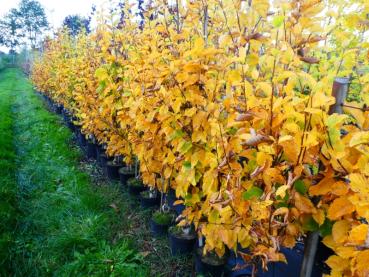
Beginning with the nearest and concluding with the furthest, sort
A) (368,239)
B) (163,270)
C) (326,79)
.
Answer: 1. (368,239)
2. (326,79)
3. (163,270)

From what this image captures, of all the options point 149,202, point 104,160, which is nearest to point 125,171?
point 104,160

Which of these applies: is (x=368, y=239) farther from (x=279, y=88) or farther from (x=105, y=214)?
(x=105, y=214)

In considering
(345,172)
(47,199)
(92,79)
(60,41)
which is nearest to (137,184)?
(47,199)

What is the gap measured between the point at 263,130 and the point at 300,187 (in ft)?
0.82

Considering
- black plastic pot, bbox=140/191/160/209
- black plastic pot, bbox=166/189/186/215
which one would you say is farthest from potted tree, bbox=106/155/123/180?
black plastic pot, bbox=166/189/186/215

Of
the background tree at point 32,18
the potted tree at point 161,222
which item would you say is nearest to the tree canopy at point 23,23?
the background tree at point 32,18

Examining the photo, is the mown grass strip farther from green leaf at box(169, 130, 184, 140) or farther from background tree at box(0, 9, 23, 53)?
background tree at box(0, 9, 23, 53)

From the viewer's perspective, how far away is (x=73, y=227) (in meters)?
3.05

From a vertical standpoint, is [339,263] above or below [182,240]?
above

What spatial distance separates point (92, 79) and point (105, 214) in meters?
2.13

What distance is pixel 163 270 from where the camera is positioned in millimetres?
2621

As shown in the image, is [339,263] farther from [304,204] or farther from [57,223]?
[57,223]

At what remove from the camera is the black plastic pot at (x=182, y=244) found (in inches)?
104

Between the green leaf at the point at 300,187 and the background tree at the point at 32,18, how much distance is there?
5435 centimetres
